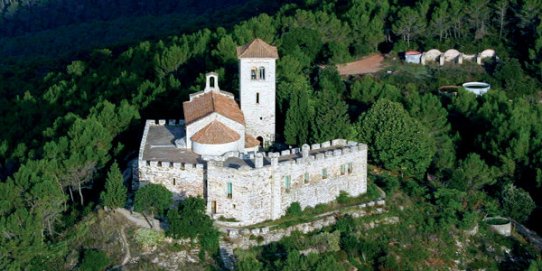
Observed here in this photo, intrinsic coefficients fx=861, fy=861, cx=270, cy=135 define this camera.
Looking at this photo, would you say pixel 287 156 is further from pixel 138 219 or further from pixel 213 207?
pixel 138 219

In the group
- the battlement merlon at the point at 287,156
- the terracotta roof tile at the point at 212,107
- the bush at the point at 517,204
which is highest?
the terracotta roof tile at the point at 212,107

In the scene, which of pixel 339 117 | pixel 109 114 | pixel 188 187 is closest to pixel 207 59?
pixel 109 114

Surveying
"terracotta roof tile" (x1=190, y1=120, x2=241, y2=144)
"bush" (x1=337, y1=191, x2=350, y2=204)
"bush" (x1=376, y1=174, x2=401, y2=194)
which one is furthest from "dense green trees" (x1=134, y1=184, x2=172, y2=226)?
"bush" (x1=376, y1=174, x2=401, y2=194)

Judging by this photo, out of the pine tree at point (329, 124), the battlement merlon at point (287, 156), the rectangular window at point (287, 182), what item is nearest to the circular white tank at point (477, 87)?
the pine tree at point (329, 124)

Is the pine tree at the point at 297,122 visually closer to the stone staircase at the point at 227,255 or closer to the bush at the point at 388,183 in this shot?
the bush at the point at 388,183

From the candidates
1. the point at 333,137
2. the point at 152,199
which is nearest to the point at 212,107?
the point at 152,199

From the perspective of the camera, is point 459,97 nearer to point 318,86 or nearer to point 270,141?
point 318,86
